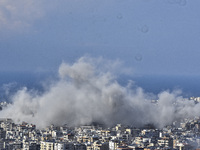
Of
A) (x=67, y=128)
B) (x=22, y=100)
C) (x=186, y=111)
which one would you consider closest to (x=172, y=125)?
(x=186, y=111)

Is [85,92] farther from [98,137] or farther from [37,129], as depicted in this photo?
[98,137]

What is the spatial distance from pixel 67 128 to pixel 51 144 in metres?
9.36

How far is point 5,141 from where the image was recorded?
2567 cm

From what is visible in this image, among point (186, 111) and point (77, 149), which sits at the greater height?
point (186, 111)

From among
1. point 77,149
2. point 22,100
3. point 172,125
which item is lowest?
point 77,149

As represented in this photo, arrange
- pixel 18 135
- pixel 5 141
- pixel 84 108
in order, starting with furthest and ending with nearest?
1. pixel 84 108
2. pixel 18 135
3. pixel 5 141

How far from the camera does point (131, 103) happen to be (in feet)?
127

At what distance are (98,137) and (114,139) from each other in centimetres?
179

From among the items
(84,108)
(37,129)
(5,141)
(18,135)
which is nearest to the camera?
(5,141)

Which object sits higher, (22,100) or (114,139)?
(22,100)

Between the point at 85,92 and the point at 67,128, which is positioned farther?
the point at 85,92

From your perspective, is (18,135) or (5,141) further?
(18,135)

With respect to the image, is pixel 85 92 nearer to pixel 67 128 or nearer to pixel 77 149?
pixel 67 128

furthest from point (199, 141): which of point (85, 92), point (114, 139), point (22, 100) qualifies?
point (22, 100)
